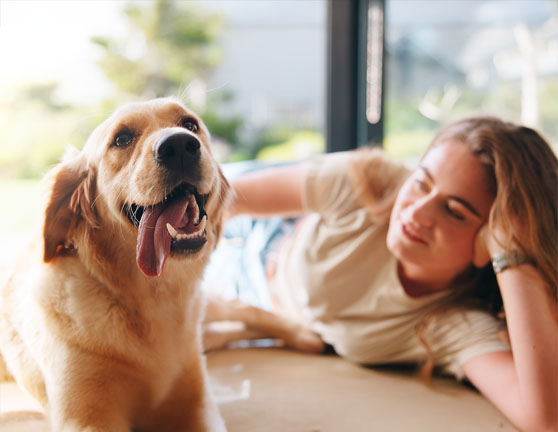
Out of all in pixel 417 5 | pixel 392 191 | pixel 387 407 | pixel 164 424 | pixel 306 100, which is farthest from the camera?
pixel 306 100

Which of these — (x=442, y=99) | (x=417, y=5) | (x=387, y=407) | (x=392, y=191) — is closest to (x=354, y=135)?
(x=442, y=99)

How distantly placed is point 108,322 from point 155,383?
165 millimetres

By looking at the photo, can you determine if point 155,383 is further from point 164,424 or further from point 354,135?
point 354,135

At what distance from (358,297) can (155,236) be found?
0.83 metres

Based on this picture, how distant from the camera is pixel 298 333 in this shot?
162 centimetres

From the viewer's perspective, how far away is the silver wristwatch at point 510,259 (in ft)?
3.90

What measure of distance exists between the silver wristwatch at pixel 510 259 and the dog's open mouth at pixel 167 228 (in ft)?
2.47

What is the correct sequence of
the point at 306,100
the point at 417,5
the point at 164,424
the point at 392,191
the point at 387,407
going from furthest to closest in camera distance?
1. the point at 306,100
2. the point at 417,5
3. the point at 392,191
4. the point at 387,407
5. the point at 164,424

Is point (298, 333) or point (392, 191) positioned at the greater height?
point (392, 191)

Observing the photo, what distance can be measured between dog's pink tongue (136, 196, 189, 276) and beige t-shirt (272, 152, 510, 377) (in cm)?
75

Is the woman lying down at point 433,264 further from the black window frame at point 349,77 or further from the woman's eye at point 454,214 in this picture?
the black window frame at point 349,77

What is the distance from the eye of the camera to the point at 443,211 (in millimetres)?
1250

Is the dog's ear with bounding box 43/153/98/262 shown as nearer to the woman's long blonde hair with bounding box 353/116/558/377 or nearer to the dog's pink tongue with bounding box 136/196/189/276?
the dog's pink tongue with bounding box 136/196/189/276

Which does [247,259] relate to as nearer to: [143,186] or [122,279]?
[122,279]
